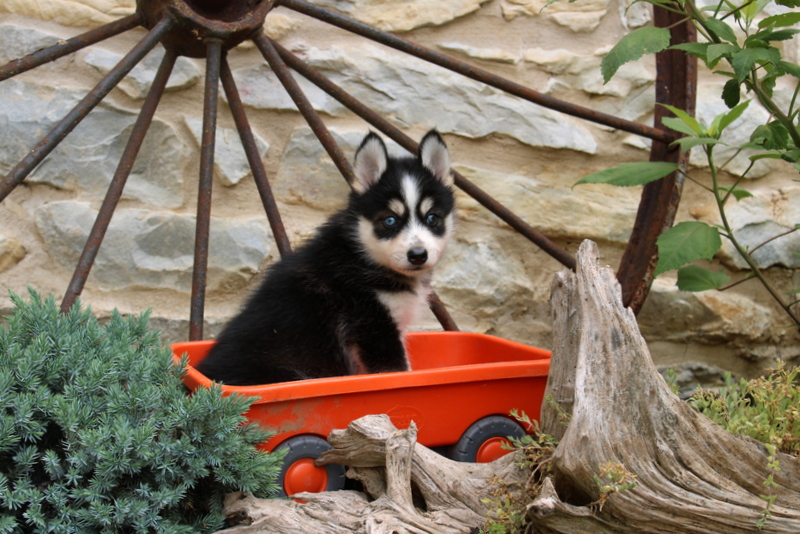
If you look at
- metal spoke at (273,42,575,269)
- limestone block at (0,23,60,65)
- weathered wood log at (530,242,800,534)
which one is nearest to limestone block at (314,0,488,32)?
metal spoke at (273,42,575,269)

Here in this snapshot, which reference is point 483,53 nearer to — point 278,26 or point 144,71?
point 278,26

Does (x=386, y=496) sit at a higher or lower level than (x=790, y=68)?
lower

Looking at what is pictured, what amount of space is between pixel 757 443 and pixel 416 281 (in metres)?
1.20

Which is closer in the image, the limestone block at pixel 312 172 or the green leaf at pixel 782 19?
the green leaf at pixel 782 19

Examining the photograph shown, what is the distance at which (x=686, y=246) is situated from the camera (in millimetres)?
1840

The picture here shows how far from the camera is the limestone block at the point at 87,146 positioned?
2.60 metres

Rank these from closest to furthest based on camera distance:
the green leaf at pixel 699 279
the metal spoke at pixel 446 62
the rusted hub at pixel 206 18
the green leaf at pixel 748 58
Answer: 1. the green leaf at pixel 748 58
2. the green leaf at pixel 699 279
3. the rusted hub at pixel 206 18
4. the metal spoke at pixel 446 62

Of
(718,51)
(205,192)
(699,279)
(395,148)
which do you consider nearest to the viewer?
(718,51)

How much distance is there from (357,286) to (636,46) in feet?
3.40

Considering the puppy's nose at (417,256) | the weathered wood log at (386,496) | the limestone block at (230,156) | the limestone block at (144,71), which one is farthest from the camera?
the limestone block at (230,156)

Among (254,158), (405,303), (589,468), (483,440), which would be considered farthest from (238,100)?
(589,468)

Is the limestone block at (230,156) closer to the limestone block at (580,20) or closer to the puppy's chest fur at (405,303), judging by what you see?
the puppy's chest fur at (405,303)

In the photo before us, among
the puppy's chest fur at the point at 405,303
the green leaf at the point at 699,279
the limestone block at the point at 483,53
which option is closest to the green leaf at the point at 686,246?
the green leaf at the point at 699,279

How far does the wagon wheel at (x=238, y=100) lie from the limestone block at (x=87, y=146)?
40 cm
